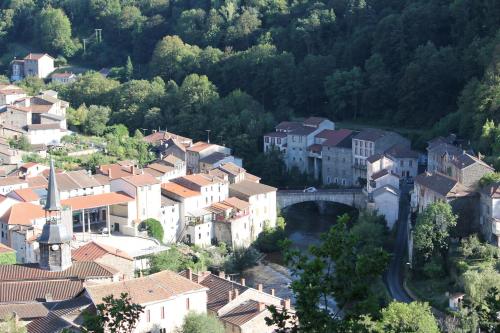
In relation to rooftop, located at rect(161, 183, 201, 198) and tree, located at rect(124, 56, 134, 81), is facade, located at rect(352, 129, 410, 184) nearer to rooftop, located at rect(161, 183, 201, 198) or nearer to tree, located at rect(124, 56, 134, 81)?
rooftop, located at rect(161, 183, 201, 198)

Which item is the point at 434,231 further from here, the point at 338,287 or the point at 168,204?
the point at 338,287

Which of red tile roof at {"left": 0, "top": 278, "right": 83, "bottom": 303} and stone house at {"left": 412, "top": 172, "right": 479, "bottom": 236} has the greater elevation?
red tile roof at {"left": 0, "top": 278, "right": 83, "bottom": 303}

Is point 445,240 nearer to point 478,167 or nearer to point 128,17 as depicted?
point 478,167

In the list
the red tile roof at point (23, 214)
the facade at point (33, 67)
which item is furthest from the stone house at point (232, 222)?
the facade at point (33, 67)

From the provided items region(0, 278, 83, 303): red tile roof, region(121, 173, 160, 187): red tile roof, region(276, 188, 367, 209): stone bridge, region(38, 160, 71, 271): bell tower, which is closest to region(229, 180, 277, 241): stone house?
region(276, 188, 367, 209): stone bridge

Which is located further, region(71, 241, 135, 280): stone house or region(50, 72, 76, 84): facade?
region(50, 72, 76, 84): facade

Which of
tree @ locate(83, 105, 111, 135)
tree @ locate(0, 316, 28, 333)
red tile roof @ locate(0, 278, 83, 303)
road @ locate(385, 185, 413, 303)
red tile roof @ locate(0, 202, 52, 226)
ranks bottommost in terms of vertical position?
road @ locate(385, 185, 413, 303)
